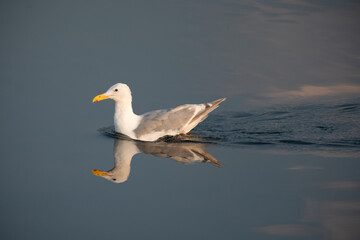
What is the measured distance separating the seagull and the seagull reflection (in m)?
0.20

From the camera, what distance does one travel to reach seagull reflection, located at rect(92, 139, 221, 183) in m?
9.60

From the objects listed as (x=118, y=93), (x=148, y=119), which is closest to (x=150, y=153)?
(x=148, y=119)

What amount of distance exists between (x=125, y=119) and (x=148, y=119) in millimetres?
456

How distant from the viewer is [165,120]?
11.3 m

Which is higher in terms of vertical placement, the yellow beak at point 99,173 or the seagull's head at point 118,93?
the seagull's head at point 118,93

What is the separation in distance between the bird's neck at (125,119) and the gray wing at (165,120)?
0.12m

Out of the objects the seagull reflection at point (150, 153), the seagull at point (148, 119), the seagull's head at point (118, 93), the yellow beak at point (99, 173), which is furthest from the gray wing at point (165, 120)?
the yellow beak at point (99, 173)

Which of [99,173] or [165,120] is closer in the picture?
[99,173]

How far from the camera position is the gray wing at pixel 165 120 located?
11.1 metres

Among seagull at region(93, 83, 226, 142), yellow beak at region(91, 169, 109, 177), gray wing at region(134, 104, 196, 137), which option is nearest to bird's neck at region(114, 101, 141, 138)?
seagull at region(93, 83, 226, 142)

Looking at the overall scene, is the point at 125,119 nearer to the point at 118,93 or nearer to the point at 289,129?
the point at 118,93

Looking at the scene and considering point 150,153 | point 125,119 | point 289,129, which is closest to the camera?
point 150,153

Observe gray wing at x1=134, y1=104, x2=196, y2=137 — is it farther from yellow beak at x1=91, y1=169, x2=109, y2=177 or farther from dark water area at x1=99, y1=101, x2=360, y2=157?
yellow beak at x1=91, y1=169, x2=109, y2=177

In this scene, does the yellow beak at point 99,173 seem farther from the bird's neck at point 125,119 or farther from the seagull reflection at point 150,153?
the bird's neck at point 125,119
